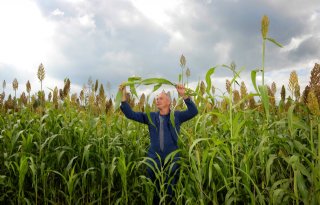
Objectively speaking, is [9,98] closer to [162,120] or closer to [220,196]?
[162,120]

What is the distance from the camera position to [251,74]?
2775 millimetres

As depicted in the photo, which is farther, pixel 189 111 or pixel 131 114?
pixel 131 114

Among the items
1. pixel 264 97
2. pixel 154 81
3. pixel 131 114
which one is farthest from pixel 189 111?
pixel 264 97

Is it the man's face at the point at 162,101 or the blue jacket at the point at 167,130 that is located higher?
the man's face at the point at 162,101

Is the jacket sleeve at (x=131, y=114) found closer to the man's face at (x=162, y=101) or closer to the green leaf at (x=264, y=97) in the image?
the man's face at (x=162, y=101)

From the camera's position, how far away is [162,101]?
4414 mm

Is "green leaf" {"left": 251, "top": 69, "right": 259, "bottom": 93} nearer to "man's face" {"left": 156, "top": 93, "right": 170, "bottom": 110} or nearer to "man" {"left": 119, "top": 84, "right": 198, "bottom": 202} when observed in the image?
"man" {"left": 119, "top": 84, "right": 198, "bottom": 202}

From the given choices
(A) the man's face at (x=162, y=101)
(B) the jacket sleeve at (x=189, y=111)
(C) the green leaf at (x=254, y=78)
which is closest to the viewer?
(C) the green leaf at (x=254, y=78)

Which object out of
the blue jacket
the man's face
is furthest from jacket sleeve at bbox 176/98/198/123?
the man's face

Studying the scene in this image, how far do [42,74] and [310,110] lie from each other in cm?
320

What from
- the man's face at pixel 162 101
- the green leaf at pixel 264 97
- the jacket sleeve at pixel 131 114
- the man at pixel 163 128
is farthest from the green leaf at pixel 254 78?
the jacket sleeve at pixel 131 114

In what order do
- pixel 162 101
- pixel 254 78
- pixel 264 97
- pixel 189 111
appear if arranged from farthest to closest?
pixel 162 101
pixel 189 111
pixel 254 78
pixel 264 97

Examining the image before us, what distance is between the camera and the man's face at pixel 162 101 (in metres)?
4.41

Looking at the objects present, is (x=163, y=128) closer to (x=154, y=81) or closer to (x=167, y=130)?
(x=167, y=130)
